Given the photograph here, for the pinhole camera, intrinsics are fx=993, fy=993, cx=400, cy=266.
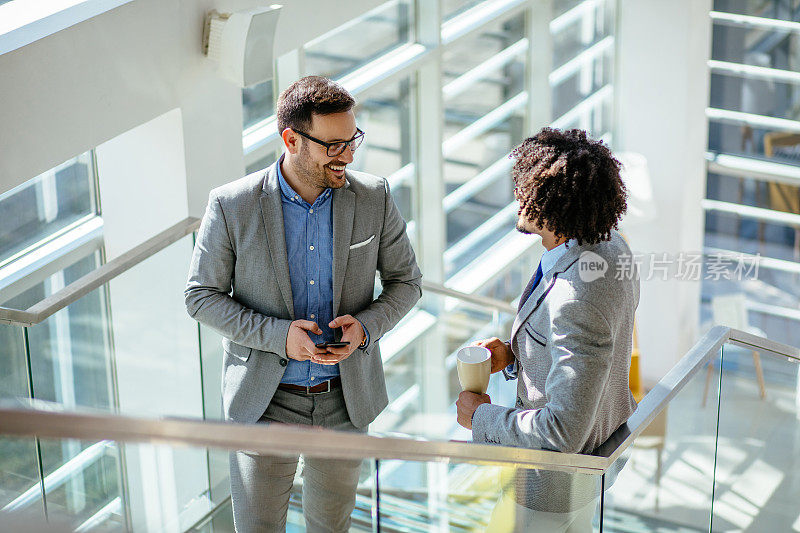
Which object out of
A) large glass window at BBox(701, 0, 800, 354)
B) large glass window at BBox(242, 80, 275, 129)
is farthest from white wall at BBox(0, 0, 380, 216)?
large glass window at BBox(701, 0, 800, 354)

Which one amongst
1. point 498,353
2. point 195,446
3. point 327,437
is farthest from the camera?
point 498,353

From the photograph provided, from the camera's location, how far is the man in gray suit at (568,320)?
238cm

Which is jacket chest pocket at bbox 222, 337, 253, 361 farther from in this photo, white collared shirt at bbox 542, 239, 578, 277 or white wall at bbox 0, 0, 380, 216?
white wall at bbox 0, 0, 380, 216

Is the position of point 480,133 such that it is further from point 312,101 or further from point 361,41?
point 312,101

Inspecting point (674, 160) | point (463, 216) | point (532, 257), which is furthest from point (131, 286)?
point (674, 160)

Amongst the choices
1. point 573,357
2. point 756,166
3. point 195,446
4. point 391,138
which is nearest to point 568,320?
point 573,357

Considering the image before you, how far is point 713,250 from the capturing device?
10.9 metres

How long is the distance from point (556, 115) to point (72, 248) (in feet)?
19.1

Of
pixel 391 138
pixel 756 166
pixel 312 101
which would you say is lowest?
pixel 756 166

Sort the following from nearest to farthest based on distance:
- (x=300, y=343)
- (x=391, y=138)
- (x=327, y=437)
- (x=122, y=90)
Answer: (x=327, y=437)
(x=300, y=343)
(x=122, y=90)
(x=391, y=138)

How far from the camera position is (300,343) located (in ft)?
8.82

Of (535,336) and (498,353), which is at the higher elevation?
(535,336)

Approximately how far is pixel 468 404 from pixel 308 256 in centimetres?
62

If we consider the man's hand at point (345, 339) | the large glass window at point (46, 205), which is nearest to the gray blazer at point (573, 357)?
the man's hand at point (345, 339)
